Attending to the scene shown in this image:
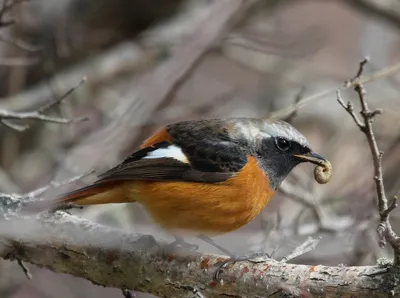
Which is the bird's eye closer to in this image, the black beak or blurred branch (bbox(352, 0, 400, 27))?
the black beak

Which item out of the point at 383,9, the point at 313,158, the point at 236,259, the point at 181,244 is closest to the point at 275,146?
the point at 313,158

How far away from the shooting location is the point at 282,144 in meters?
3.71

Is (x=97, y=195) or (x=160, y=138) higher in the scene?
(x=160, y=138)

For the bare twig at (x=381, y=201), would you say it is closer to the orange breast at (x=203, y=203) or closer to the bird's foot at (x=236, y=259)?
the bird's foot at (x=236, y=259)

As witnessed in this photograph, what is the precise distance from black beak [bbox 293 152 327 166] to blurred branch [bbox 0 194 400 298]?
2.68 feet

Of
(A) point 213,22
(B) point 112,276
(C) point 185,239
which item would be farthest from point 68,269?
(A) point 213,22

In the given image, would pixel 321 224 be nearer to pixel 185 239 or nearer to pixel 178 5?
pixel 185 239

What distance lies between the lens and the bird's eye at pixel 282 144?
12.1ft

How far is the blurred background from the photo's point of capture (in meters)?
4.65

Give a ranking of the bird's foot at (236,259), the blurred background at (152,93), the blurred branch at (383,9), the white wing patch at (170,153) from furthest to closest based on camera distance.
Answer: the blurred branch at (383,9) < the blurred background at (152,93) < the white wing patch at (170,153) < the bird's foot at (236,259)

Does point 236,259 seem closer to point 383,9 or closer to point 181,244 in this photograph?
point 181,244

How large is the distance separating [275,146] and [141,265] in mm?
995

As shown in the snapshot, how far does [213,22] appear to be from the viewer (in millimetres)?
5000

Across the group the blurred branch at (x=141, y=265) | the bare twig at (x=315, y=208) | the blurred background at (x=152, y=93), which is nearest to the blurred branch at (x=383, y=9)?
the blurred background at (x=152, y=93)
